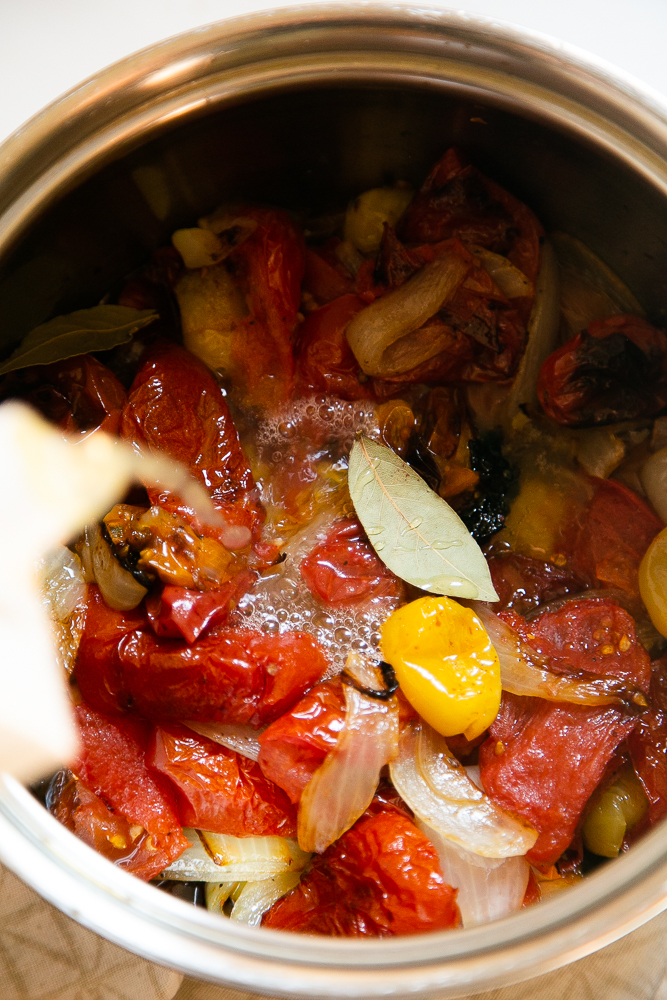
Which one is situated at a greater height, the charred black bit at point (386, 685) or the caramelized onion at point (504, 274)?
the caramelized onion at point (504, 274)

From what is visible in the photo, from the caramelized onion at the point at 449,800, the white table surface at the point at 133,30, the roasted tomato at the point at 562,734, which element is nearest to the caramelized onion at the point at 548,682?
the roasted tomato at the point at 562,734

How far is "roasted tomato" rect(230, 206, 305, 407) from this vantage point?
1146 mm

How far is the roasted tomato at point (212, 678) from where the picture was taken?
39.3 inches

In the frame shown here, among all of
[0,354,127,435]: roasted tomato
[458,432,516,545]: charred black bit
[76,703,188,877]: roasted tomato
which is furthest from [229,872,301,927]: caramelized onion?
[0,354,127,435]: roasted tomato

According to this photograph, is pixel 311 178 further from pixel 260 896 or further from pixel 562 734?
pixel 260 896

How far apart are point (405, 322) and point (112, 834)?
87 cm

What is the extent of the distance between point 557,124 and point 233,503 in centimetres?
73

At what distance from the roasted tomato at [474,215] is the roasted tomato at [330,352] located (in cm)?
18

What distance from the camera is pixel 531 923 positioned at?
2.30 ft

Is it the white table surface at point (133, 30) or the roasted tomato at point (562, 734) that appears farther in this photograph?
the white table surface at point (133, 30)

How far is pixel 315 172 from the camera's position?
117 centimetres

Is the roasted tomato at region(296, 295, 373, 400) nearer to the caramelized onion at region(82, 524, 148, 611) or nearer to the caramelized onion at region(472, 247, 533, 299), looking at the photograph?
the caramelized onion at region(472, 247, 533, 299)

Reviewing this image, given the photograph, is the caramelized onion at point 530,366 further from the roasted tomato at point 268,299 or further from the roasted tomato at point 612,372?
the roasted tomato at point 268,299

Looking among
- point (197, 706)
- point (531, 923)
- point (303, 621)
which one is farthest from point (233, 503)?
point (531, 923)
